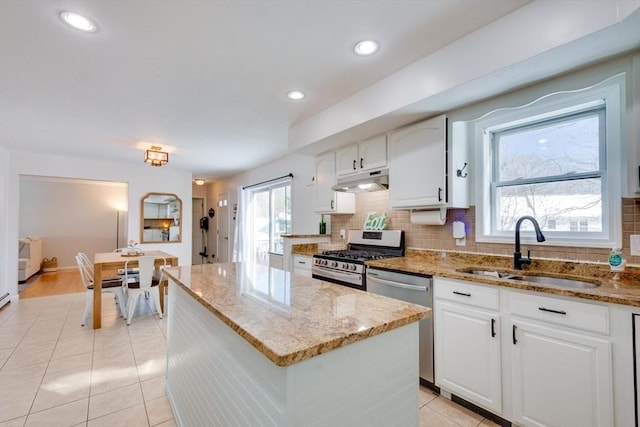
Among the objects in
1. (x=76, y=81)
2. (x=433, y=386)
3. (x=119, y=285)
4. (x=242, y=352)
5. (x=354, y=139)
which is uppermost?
(x=76, y=81)

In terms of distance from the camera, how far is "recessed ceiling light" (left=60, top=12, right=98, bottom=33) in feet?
5.33

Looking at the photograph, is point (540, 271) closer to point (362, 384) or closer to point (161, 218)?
point (362, 384)

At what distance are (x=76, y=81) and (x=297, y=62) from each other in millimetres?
1804

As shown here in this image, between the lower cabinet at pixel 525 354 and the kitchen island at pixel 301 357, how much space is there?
36.1 inches

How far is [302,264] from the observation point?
11.5 ft

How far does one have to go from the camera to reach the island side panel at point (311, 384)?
0.82 m

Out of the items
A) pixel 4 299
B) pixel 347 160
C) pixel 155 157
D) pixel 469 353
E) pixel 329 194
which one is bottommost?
pixel 4 299

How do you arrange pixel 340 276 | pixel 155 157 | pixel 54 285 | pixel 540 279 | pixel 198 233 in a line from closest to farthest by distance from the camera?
pixel 540 279 → pixel 340 276 → pixel 155 157 → pixel 54 285 → pixel 198 233

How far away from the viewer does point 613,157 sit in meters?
1.82

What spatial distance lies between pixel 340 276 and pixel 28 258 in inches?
282

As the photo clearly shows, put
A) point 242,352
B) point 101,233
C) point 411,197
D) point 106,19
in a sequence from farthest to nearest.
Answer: point 101,233, point 411,197, point 106,19, point 242,352

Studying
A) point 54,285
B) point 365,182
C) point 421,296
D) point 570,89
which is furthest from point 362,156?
point 54,285

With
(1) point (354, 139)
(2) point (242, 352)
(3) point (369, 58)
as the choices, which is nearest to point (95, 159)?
(1) point (354, 139)

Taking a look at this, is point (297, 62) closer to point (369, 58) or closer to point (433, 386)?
point (369, 58)
